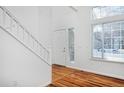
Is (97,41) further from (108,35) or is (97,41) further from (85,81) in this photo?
(85,81)

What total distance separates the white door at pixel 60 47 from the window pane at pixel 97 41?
4.40 ft

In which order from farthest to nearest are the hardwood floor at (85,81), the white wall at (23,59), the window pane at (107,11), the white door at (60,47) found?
the white door at (60,47)
the window pane at (107,11)
the hardwood floor at (85,81)
the white wall at (23,59)

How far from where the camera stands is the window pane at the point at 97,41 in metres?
3.54

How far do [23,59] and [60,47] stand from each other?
3.13 meters

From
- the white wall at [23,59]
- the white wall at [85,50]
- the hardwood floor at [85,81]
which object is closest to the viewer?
the white wall at [23,59]

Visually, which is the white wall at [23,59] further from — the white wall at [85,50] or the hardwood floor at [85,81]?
the white wall at [85,50]

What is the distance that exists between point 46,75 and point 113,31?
1.94 meters

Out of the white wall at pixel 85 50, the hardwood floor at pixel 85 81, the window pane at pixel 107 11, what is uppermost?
the window pane at pixel 107 11

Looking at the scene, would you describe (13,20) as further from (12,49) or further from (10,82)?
(10,82)

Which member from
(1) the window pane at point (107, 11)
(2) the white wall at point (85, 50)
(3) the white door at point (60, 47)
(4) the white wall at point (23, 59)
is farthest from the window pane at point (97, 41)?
(4) the white wall at point (23, 59)

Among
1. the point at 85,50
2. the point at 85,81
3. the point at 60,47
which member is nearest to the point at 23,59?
the point at 85,81

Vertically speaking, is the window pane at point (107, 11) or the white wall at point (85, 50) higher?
the window pane at point (107, 11)

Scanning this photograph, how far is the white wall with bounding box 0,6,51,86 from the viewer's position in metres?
1.54

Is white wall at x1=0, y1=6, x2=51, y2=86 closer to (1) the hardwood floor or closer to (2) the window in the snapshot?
(1) the hardwood floor
